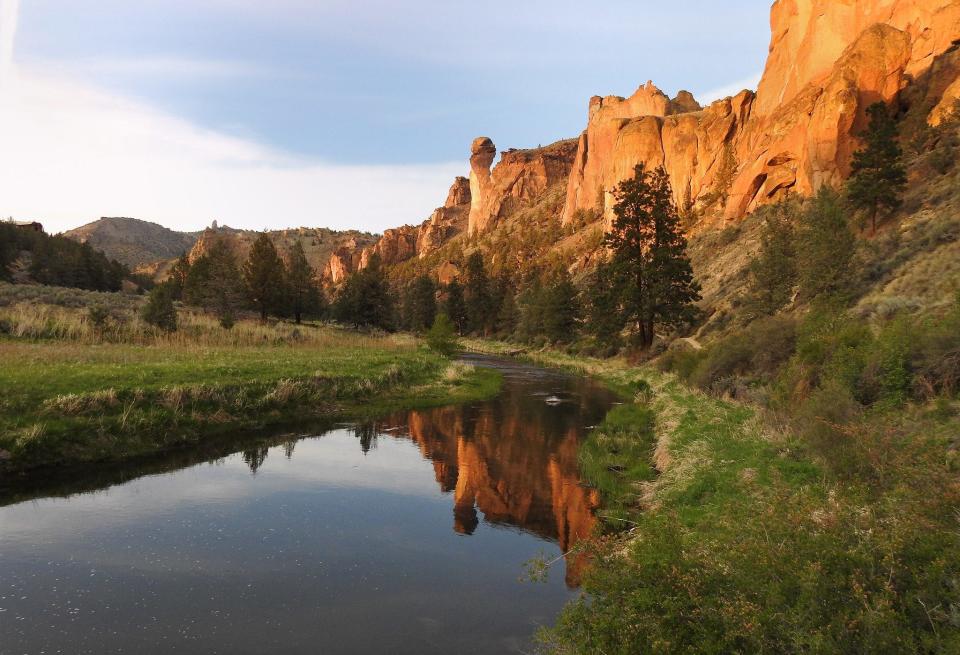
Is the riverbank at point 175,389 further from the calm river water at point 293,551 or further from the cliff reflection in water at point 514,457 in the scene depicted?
the cliff reflection in water at point 514,457

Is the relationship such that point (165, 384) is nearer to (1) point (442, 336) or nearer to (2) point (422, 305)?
(1) point (442, 336)

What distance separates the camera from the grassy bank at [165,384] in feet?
47.9

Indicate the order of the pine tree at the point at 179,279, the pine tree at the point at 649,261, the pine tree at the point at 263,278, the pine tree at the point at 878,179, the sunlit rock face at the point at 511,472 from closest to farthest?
the sunlit rock face at the point at 511,472, the pine tree at the point at 878,179, the pine tree at the point at 649,261, the pine tree at the point at 263,278, the pine tree at the point at 179,279

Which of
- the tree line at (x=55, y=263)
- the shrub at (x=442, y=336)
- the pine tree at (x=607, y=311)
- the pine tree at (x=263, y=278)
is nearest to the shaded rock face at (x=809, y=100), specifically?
the pine tree at (x=607, y=311)

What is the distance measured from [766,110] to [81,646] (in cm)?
9318

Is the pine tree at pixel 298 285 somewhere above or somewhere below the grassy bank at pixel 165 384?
above

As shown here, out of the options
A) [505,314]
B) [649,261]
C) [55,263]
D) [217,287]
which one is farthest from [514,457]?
[55,263]

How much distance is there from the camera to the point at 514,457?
16.6m

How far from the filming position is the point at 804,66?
7112 cm

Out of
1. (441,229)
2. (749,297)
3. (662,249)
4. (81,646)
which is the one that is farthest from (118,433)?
(441,229)

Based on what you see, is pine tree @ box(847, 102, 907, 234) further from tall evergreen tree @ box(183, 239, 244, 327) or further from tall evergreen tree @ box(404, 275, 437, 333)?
tall evergreen tree @ box(404, 275, 437, 333)

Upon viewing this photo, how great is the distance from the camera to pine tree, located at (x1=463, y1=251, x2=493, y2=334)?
285 ft

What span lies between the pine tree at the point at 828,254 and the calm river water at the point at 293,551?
1894 cm

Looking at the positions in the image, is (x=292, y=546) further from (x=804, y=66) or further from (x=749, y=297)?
(x=804, y=66)
